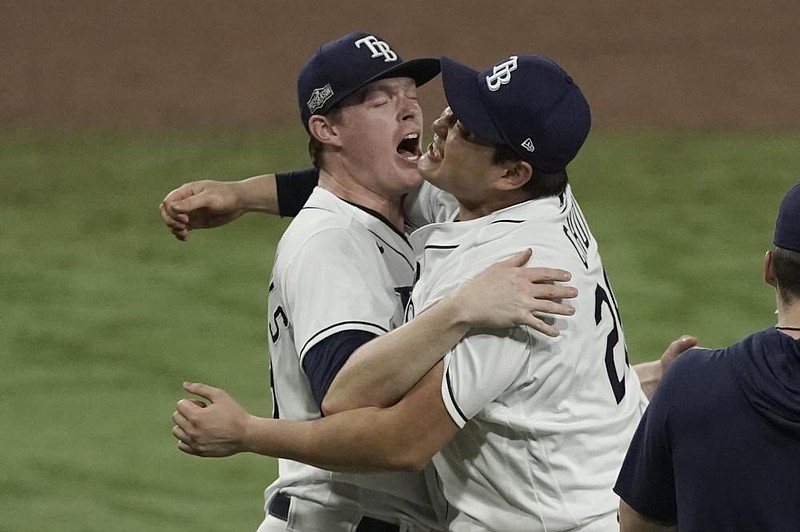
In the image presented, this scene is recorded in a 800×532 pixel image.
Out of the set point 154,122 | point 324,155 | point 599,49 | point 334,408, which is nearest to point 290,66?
point 154,122

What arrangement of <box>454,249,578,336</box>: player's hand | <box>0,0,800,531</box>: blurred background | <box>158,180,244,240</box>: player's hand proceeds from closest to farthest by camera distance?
1. <box>454,249,578,336</box>: player's hand
2. <box>158,180,244,240</box>: player's hand
3. <box>0,0,800,531</box>: blurred background

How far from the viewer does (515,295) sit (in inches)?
111

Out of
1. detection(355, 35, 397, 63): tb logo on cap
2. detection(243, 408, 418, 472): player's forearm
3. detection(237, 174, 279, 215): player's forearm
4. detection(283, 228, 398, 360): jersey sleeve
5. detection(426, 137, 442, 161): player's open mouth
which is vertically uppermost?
detection(355, 35, 397, 63): tb logo on cap

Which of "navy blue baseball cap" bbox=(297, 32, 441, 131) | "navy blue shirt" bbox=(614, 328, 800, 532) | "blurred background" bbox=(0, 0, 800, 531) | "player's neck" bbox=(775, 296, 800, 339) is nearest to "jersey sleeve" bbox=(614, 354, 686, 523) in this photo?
"navy blue shirt" bbox=(614, 328, 800, 532)

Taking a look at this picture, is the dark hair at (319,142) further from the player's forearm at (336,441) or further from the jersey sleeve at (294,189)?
the player's forearm at (336,441)

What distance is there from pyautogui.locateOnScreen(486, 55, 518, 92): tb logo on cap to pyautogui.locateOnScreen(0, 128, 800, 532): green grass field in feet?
9.41

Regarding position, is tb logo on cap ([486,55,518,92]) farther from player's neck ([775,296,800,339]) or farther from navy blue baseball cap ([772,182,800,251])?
player's neck ([775,296,800,339])

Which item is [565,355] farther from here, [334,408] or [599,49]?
[599,49]

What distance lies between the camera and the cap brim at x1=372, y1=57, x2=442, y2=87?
3580 millimetres

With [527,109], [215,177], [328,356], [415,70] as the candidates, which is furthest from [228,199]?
[215,177]

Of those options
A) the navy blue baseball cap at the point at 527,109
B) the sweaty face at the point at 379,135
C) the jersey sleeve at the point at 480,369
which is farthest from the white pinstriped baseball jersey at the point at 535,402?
the sweaty face at the point at 379,135

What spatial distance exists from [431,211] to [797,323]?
4.79 ft

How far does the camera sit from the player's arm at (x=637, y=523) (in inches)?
102

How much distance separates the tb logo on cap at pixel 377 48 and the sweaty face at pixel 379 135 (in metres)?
0.07
